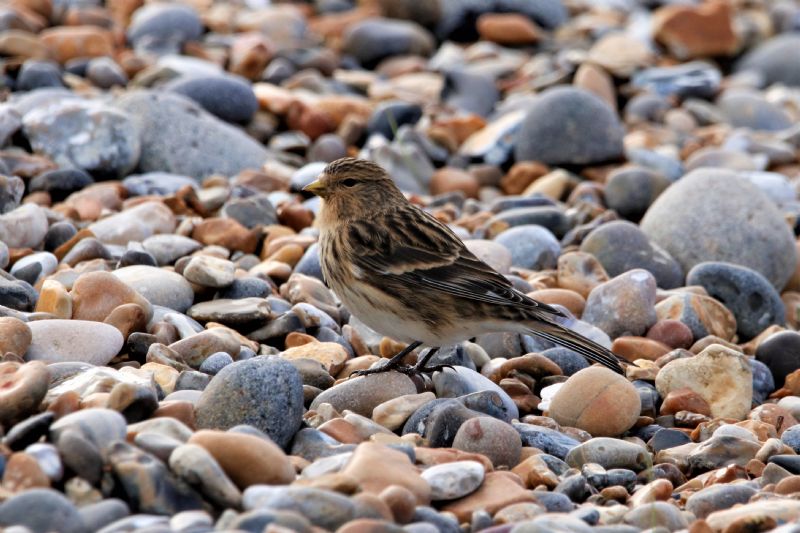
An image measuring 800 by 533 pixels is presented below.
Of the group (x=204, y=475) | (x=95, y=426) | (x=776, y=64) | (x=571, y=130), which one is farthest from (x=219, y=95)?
(x=776, y=64)

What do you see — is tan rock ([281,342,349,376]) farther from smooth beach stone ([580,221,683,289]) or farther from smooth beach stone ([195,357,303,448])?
smooth beach stone ([580,221,683,289])

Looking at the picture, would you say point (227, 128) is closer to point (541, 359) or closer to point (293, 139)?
point (293, 139)

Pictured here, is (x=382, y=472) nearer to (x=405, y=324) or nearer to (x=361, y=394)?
(x=361, y=394)

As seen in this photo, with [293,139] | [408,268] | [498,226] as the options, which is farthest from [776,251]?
[293,139]

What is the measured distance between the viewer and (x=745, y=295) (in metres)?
7.79

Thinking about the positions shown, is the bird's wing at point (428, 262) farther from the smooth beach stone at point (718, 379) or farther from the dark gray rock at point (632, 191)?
the dark gray rock at point (632, 191)

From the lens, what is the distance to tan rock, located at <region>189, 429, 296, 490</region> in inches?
169

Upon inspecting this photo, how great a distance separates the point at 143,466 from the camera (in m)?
4.10

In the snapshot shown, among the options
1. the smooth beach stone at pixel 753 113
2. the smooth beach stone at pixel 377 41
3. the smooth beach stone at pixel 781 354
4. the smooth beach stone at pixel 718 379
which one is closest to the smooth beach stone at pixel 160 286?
the smooth beach stone at pixel 718 379

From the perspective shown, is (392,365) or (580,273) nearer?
(392,365)

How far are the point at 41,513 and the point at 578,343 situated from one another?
301cm

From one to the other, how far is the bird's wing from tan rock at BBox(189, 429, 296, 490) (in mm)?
2001

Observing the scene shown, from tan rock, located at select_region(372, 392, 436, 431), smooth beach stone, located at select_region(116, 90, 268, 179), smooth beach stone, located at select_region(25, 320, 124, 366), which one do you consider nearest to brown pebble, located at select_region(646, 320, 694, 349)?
tan rock, located at select_region(372, 392, 436, 431)

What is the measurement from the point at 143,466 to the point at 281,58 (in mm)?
8851
